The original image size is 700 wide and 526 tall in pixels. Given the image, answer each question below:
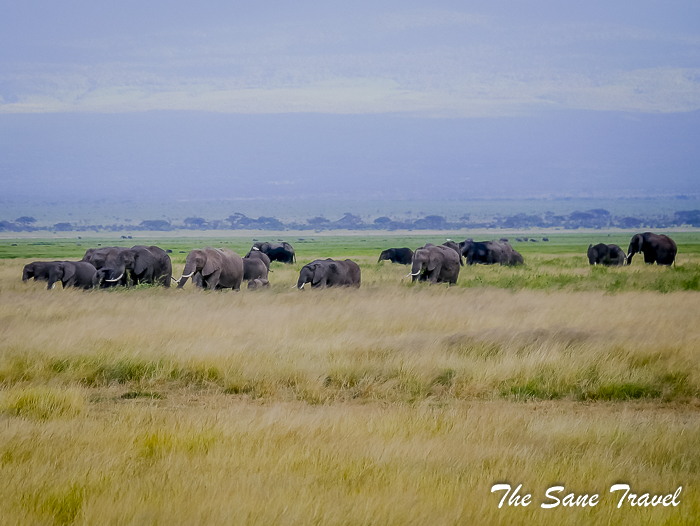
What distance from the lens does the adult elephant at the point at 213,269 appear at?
23.9 metres

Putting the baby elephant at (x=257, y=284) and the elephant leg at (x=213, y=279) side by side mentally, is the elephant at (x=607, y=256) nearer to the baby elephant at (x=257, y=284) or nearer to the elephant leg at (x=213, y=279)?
the baby elephant at (x=257, y=284)

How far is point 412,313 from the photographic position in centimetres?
1731

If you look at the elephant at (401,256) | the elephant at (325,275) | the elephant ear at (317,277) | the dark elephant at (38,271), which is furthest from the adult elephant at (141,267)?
the elephant at (401,256)

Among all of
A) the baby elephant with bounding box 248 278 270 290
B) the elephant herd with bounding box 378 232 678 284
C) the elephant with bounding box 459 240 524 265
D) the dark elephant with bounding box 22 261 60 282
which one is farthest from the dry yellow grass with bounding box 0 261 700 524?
the elephant with bounding box 459 240 524 265

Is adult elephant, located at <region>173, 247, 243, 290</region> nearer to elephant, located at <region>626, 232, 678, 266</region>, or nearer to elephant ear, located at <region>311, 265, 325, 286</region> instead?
elephant ear, located at <region>311, 265, 325, 286</region>

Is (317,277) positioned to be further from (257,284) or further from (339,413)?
(339,413)

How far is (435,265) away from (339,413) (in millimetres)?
18862

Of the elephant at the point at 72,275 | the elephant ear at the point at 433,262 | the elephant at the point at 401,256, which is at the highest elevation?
the elephant ear at the point at 433,262

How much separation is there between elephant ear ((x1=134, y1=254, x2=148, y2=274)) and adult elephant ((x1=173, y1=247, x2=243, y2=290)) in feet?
5.27

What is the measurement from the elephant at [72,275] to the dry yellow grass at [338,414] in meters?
8.77

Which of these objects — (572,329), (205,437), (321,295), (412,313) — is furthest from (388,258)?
(205,437)

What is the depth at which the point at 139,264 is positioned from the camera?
994 inches

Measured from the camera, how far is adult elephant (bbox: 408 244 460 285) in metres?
26.4

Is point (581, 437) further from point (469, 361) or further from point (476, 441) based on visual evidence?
point (469, 361)
